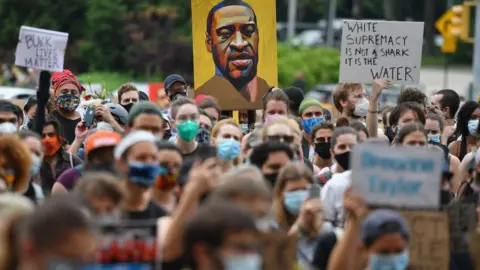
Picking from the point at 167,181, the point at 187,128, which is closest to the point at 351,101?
the point at 187,128

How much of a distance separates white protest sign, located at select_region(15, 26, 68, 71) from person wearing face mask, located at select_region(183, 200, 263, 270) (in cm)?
538

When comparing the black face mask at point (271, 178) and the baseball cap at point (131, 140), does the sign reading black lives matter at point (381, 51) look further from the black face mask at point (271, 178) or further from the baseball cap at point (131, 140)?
the baseball cap at point (131, 140)

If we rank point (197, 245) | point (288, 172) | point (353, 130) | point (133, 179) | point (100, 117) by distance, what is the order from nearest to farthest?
point (197, 245) → point (133, 179) → point (288, 172) → point (353, 130) → point (100, 117)

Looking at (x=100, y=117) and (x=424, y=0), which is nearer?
(x=100, y=117)

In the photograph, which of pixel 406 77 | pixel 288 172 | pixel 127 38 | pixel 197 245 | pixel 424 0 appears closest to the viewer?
pixel 197 245

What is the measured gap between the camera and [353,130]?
10.4 meters

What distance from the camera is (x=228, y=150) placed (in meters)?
9.86

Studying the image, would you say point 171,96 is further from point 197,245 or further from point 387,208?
point 197,245

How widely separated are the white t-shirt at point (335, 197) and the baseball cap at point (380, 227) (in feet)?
5.99

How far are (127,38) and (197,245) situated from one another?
35.5 meters

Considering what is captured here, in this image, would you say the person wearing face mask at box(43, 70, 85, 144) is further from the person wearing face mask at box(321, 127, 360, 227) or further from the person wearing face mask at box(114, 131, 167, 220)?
the person wearing face mask at box(114, 131, 167, 220)

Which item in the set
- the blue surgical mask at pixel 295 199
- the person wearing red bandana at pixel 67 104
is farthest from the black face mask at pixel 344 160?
the person wearing red bandana at pixel 67 104

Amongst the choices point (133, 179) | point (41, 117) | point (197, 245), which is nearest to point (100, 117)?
point (41, 117)

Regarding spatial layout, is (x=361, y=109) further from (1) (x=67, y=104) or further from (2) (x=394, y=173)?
(2) (x=394, y=173)
